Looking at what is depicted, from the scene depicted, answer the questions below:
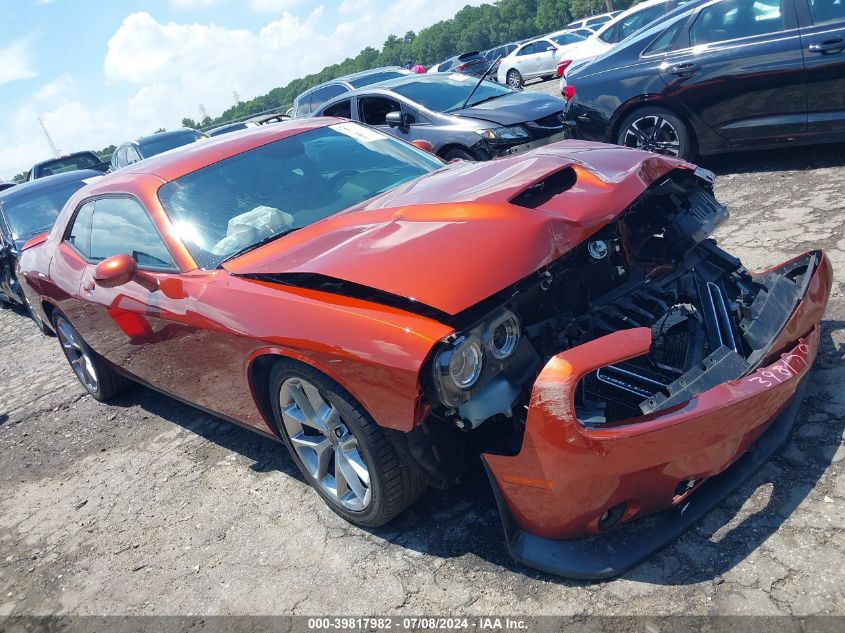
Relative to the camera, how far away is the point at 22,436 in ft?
16.4

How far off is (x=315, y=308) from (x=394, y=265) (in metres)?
0.34

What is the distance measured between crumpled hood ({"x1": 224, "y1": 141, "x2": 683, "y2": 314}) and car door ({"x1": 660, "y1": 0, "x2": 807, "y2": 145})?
9.72ft

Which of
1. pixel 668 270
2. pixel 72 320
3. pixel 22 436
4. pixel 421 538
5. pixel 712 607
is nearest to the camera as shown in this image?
pixel 712 607

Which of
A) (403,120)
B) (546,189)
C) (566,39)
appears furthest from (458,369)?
(566,39)

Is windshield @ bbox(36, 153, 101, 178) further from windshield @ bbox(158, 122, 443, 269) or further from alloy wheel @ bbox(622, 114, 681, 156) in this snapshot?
windshield @ bbox(158, 122, 443, 269)

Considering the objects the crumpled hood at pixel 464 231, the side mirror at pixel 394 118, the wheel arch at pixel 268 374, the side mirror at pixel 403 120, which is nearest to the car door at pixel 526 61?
the side mirror at pixel 403 120

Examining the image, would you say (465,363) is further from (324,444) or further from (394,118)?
(394,118)

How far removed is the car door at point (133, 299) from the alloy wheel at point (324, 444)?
26.5 inches

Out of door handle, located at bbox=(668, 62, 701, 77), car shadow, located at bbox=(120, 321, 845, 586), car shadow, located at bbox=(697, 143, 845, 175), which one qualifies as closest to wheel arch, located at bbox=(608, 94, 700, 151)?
door handle, located at bbox=(668, 62, 701, 77)

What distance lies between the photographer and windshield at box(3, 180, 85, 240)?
24.9 ft

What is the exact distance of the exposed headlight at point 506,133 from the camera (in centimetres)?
732

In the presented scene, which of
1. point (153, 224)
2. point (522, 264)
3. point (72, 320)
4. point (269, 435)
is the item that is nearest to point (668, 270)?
point (522, 264)

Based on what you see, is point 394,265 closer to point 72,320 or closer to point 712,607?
point 712,607

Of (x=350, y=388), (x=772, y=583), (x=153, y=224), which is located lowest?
(x=772, y=583)
